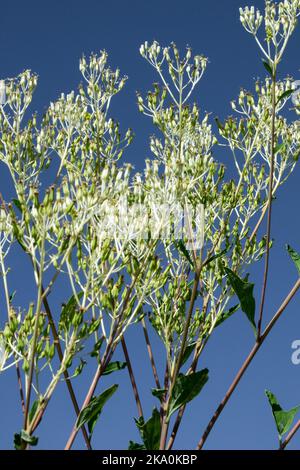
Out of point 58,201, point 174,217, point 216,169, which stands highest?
point 216,169

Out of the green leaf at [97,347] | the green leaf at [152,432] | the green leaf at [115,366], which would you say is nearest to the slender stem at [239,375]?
the green leaf at [152,432]

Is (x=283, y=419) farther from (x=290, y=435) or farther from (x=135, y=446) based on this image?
(x=135, y=446)

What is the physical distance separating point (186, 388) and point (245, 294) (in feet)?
2.43

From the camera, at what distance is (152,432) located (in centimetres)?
418

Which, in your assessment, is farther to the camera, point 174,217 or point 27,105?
point 27,105

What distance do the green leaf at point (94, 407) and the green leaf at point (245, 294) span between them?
40.5 inches

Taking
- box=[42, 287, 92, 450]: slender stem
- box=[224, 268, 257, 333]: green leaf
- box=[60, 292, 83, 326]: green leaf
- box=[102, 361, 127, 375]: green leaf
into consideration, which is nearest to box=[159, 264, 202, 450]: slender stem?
box=[224, 268, 257, 333]: green leaf

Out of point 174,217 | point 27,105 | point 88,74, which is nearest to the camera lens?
point 174,217

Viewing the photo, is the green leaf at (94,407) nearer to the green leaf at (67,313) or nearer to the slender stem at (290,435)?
the green leaf at (67,313)

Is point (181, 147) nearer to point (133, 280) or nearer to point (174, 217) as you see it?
point (174, 217)

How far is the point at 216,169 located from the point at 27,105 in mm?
1559

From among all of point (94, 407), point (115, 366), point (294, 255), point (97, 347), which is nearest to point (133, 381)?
point (115, 366)
